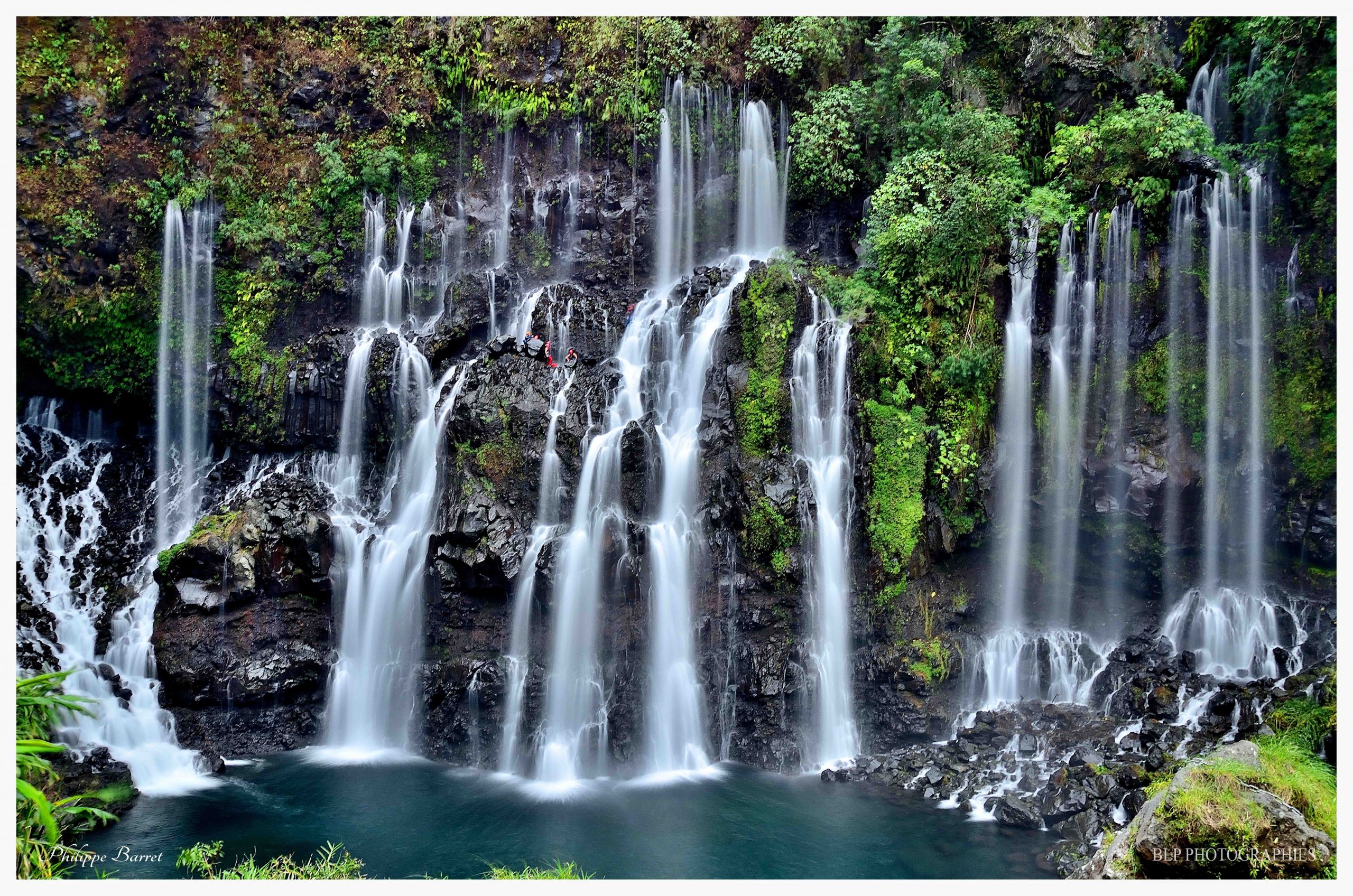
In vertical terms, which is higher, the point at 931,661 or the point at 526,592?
the point at 526,592

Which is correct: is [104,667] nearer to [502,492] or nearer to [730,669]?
[502,492]

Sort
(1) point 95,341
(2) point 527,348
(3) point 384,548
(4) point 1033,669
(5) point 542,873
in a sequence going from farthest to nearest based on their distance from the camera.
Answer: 1. (1) point 95,341
2. (2) point 527,348
3. (3) point 384,548
4. (4) point 1033,669
5. (5) point 542,873

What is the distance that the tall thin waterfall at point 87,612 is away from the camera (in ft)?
37.5

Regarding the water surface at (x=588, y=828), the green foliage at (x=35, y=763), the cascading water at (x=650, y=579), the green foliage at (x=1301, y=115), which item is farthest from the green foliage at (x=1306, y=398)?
the green foliage at (x=35, y=763)

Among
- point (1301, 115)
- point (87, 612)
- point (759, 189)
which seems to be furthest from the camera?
point (759, 189)

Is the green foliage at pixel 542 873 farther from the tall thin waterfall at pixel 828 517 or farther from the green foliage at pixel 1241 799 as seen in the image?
the green foliage at pixel 1241 799

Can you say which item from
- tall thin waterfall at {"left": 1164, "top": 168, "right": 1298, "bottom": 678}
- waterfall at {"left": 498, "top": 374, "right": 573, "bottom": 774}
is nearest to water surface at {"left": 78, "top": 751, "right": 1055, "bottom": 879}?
waterfall at {"left": 498, "top": 374, "right": 573, "bottom": 774}

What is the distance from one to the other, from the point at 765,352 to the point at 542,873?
7807 millimetres

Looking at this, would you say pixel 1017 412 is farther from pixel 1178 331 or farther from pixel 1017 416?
pixel 1178 331

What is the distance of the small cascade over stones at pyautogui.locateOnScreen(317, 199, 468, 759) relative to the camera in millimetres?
12508

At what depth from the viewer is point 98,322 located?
48.9 feet

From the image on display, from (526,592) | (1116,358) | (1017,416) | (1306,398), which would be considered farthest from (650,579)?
(1306,398)

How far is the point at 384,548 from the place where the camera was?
1299 centimetres

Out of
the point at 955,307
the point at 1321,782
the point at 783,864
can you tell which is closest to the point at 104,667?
the point at 783,864
